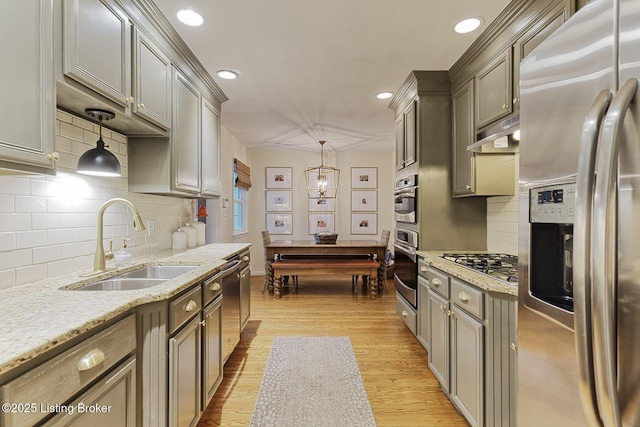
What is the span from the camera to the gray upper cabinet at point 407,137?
2.93 metres

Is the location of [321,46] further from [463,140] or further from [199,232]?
[199,232]

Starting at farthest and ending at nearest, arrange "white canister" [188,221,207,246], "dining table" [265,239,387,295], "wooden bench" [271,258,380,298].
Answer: "dining table" [265,239,387,295] → "wooden bench" [271,258,380,298] → "white canister" [188,221,207,246]

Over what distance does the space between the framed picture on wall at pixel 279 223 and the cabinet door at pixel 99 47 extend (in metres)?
4.65

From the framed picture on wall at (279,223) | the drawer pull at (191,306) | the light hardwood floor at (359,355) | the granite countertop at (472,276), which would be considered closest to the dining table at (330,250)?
the light hardwood floor at (359,355)

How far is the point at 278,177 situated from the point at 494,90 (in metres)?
4.67

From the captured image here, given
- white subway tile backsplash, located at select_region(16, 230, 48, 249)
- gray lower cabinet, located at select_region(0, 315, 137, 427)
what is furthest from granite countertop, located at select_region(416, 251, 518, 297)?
white subway tile backsplash, located at select_region(16, 230, 48, 249)

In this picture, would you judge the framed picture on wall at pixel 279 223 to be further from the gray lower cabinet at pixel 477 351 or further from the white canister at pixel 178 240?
the gray lower cabinet at pixel 477 351

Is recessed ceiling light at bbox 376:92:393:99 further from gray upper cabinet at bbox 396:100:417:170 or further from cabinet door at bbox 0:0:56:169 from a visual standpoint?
cabinet door at bbox 0:0:56:169

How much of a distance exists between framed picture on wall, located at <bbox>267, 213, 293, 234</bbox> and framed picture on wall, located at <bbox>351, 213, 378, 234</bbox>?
4.38 ft

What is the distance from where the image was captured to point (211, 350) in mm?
1899

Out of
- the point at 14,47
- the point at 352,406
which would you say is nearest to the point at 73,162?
the point at 14,47

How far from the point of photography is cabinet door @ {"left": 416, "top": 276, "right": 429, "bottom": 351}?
98.6 inches

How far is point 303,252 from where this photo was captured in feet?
15.6

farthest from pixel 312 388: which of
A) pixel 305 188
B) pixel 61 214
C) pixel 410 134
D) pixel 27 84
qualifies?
pixel 305 188
